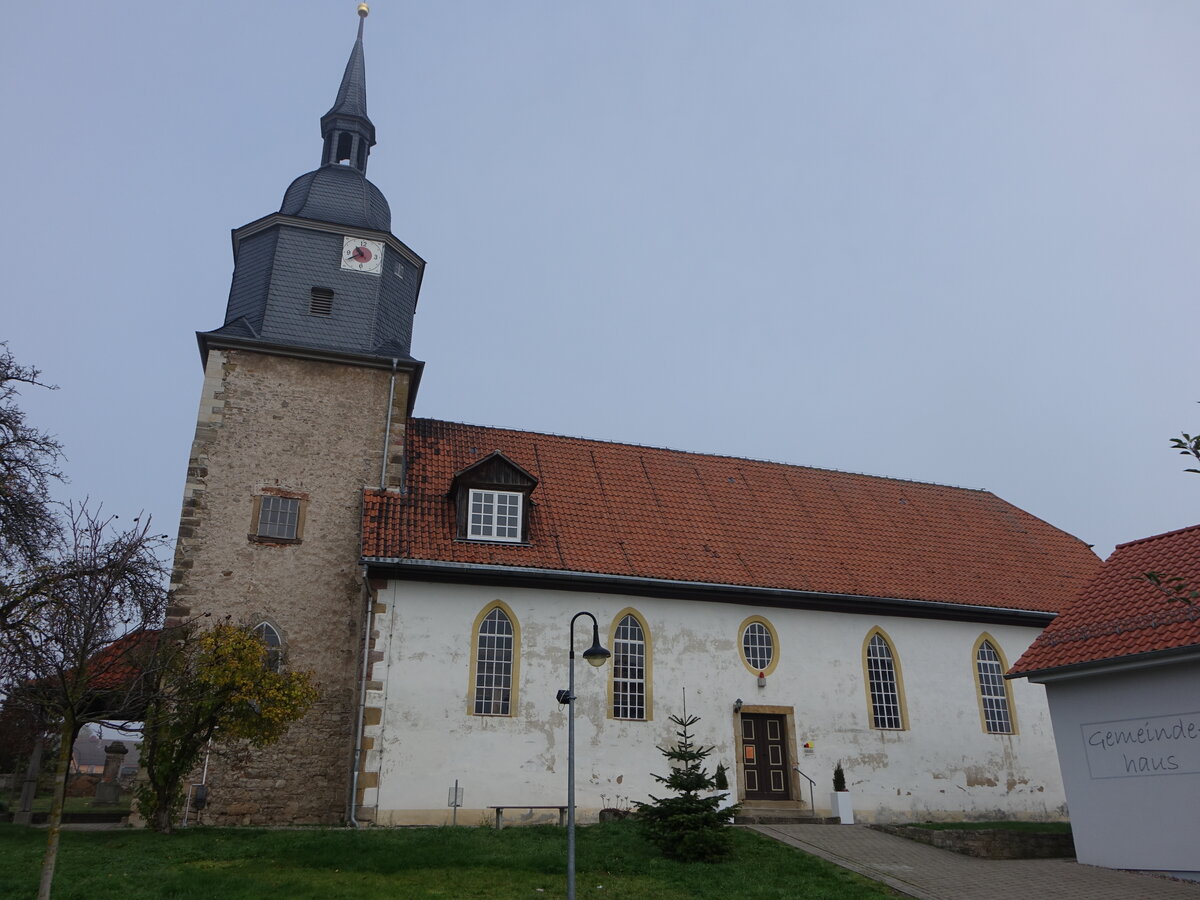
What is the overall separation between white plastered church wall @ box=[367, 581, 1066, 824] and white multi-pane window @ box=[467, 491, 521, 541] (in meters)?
1.30

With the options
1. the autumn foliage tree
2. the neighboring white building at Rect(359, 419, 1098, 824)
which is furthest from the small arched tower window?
the autumn foliage tree

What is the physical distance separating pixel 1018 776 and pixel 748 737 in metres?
6.51

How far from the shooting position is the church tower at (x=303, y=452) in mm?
17578

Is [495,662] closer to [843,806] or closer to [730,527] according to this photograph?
[730,527]

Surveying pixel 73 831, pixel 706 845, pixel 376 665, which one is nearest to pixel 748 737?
pixel 706 845

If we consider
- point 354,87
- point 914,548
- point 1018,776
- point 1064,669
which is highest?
point 354,87

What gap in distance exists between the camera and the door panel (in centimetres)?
1900

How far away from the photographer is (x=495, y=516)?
19406 mm

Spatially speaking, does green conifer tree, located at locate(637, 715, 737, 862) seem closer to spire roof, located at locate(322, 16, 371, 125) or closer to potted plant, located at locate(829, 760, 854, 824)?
potted plant, located at locate(829, 760, 854, 824)

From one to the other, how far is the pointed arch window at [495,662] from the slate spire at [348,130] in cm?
1254

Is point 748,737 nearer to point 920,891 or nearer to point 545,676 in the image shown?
point 545,676

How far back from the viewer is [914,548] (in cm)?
2352

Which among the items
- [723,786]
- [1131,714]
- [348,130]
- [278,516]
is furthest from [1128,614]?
[348,130]

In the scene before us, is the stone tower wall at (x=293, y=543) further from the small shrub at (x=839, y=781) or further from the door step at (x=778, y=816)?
the small shrub at (x=839, y=781)
